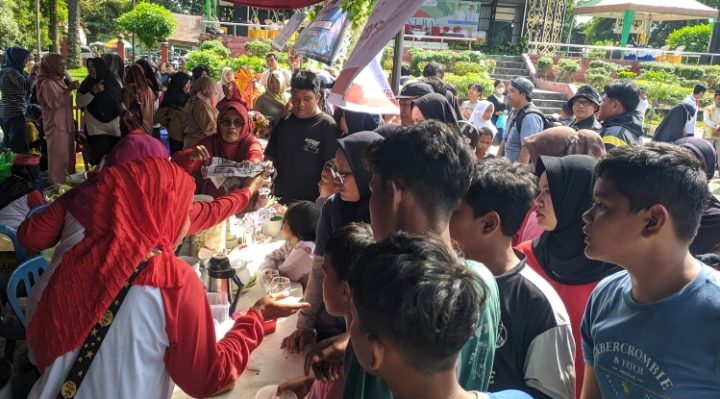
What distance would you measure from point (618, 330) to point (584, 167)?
93 cm

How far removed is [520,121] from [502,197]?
3.77 m

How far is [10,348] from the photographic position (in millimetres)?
2689

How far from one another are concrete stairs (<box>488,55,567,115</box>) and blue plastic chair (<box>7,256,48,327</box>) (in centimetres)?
1606

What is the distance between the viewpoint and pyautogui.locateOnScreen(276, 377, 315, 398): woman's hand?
70.8 inches

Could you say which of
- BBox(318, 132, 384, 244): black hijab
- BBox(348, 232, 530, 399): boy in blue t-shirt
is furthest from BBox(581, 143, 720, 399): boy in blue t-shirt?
BBox(318, 132, 384, 244): black hijab

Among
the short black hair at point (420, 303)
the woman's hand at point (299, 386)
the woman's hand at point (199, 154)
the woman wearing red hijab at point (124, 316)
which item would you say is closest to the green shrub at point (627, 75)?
the woman's hand at point (199, 154)

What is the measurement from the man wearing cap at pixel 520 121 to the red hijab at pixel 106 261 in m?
4.01

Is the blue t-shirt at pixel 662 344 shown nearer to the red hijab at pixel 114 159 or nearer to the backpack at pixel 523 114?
the red hijab at pixel 114 159

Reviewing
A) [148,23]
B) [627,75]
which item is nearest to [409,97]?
[148,23]

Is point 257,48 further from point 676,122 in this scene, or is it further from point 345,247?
point 345,247

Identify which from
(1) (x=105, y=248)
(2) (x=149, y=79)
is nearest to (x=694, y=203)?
(1) (x=105, y=248)

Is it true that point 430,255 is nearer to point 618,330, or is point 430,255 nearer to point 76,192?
point 618,330

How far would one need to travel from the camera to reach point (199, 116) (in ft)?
18.1

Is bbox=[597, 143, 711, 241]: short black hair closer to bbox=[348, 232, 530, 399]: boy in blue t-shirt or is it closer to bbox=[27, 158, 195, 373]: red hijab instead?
bbox=[348, 232, 530, 399]: boy in blue t-shirt
